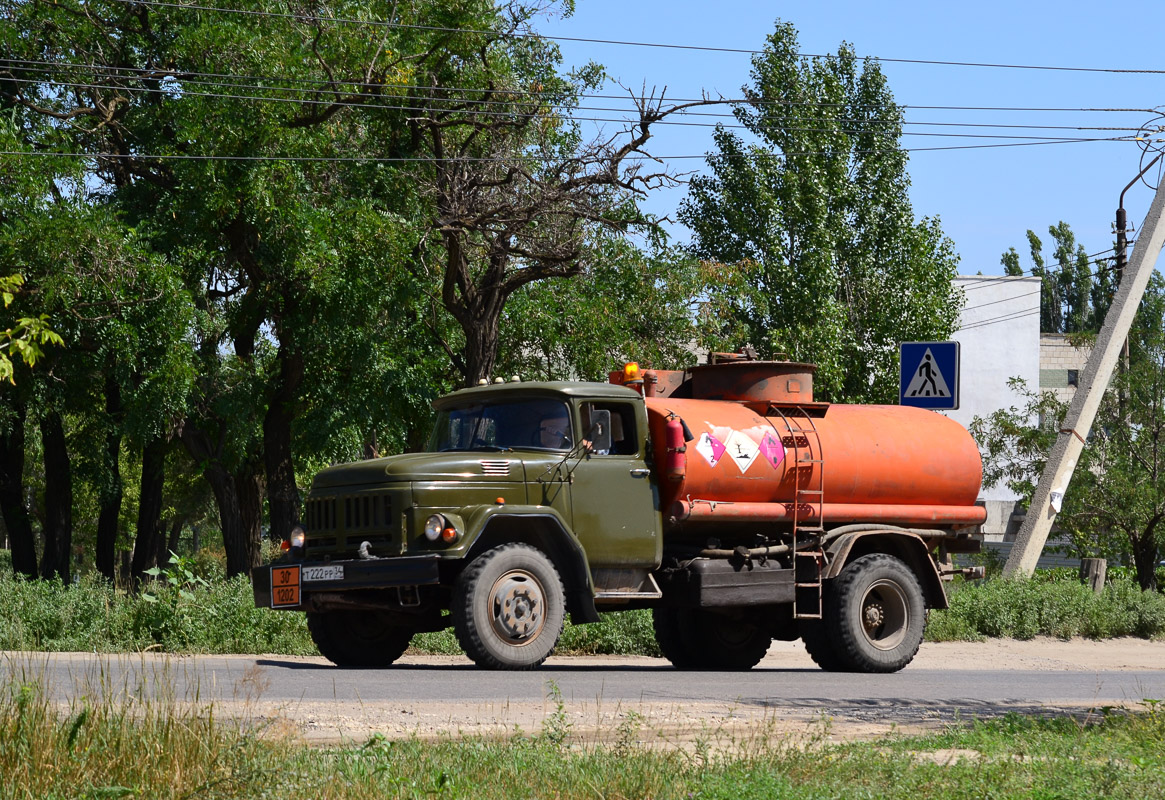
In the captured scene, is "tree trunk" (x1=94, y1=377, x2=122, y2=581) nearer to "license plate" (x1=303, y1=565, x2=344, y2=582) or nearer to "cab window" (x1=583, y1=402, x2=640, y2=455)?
"license plate" (x1=303, y1=565, x2=344, y2=582)

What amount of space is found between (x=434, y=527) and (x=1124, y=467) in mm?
22979

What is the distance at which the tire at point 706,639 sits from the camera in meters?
14.9

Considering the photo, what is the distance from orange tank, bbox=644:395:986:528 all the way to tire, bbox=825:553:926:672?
0.55 metres

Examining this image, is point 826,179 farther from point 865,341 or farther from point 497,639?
point 497,639

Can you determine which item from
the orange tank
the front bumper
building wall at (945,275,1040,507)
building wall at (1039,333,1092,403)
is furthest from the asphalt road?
building wall at (1039,333,1092,403)

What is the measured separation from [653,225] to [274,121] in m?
6.56

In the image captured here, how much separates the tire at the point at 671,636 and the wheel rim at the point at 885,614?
1.99m

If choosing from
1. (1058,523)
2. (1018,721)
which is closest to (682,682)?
(1018,721)

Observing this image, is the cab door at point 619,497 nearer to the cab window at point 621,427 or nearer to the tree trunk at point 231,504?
the cab window at point 621,427

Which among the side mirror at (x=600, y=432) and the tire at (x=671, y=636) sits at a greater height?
the side mirror at (x=600, y=432)

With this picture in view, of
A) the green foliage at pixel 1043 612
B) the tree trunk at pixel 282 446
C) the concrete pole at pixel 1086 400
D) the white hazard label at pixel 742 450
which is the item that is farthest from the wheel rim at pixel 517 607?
the tree trunk at pixel 282 446

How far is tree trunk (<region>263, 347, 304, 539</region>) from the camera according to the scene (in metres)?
25.1

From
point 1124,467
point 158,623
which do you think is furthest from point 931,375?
point 1124,467

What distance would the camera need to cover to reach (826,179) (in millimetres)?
40219
